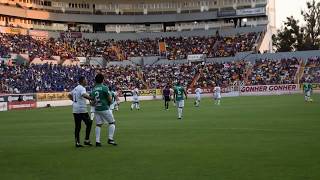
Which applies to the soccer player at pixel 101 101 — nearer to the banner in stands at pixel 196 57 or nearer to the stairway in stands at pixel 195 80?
the stairway in stands at pixel 195 80

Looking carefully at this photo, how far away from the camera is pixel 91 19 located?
9675 centimetres

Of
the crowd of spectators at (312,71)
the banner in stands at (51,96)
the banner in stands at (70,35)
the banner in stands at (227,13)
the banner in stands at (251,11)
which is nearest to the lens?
the banner in stands at (51,96)

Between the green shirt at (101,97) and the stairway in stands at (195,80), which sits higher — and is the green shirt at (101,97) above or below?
above

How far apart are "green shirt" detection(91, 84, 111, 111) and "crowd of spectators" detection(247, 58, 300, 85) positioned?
6019 centimetres

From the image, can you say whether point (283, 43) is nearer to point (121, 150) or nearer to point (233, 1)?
point (233, 1)

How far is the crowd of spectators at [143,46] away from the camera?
8425 centimetres

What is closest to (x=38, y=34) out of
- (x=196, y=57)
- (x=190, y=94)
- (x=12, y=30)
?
(x=12, y=30)

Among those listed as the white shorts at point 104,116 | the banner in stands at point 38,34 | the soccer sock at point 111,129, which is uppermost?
the banner in stands at point 38,34

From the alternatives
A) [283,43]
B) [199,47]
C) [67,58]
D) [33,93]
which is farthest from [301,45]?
[33,93]

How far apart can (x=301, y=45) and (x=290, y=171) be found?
353 ft

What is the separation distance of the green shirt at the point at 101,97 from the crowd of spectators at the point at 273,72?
2370 inches

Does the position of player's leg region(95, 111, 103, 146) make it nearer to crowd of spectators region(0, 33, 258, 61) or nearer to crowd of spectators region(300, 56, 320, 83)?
crowd of spectators region(300, 56, 320, 83)

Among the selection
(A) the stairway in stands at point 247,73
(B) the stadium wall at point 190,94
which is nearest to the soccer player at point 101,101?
(B) the stadium wall at point 190,94

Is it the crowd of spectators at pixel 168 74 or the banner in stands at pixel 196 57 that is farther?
the banner in stands at pixel 196 57
